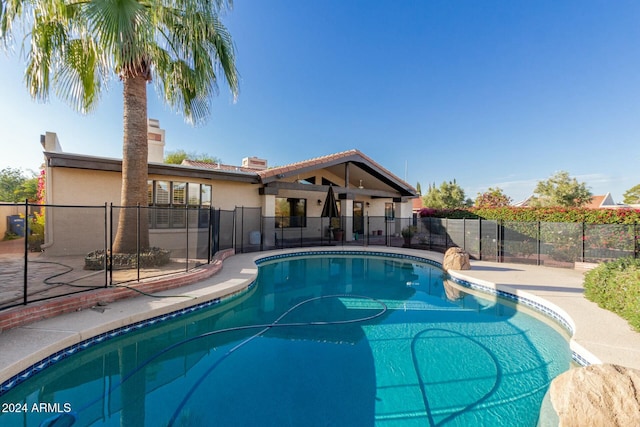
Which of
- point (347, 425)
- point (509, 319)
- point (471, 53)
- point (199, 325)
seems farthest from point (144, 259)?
point (471, 53)

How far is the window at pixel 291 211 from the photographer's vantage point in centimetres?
1591

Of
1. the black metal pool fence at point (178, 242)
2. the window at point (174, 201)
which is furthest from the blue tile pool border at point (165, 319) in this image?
the window at point (174, 201)

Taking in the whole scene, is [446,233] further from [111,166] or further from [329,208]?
[111,166]

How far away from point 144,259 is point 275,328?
15.6ft

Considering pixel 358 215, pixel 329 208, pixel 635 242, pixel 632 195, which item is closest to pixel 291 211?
pixel 329 208

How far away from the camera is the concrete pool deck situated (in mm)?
3489

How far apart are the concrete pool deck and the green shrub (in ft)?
0.54

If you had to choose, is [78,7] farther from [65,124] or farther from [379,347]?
[379,347]

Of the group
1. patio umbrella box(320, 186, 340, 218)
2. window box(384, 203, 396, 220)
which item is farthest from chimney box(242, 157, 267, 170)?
window box(384, 203, 396, 220)

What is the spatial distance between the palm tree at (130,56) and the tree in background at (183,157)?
34.9 metres

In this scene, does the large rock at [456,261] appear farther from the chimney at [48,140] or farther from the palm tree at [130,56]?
the chimney at [48,140]

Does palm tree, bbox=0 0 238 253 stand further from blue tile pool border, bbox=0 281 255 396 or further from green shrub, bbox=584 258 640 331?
green shrub, bbox=584 258 640 331

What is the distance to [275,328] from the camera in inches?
211

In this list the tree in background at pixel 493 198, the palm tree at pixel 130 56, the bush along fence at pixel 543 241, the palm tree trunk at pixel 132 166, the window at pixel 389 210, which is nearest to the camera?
the palm tree at pixel 130 56
